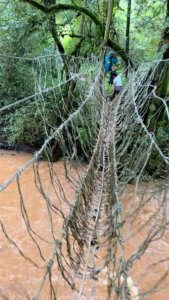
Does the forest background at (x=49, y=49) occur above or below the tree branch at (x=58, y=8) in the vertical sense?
below

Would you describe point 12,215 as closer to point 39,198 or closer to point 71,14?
point 39,198

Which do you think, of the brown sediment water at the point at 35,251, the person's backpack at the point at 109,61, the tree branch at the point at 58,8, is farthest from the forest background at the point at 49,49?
the brown sediment water at the point at 35,251

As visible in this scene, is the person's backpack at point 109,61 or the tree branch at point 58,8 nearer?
the tree branch at point 58,8

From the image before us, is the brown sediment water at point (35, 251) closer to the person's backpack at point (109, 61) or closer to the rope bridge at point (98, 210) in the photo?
the rope bridge at point (98, 210)

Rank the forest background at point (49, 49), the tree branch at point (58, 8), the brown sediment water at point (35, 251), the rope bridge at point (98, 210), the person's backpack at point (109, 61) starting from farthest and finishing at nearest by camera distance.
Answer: the person's backpack at point (109, 61) < the forest background at point (49, 49) < the tree branch at point (58, 8) < the brown sediment water at point (35, 251) < the rope bridge at point (98, 210)

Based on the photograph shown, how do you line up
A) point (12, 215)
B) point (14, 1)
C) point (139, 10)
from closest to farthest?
point (12, 215) → point (14, 1) → point (139, 10)

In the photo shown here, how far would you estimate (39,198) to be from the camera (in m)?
3.62

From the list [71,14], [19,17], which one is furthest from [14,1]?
[71,14]

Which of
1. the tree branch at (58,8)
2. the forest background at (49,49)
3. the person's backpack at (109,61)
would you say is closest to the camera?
the tree branch at (58,8)

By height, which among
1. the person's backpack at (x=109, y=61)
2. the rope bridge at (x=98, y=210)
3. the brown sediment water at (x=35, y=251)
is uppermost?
the person's backpack at (x=109, y=61)

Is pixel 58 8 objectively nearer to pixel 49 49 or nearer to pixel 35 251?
pixel 49 49

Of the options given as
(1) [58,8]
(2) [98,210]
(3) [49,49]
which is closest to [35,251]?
(2) [98,210]

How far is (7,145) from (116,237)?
3.95m

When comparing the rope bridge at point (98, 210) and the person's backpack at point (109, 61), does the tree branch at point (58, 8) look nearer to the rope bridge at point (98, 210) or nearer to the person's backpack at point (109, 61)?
the person's backpack at point (109, 61)
